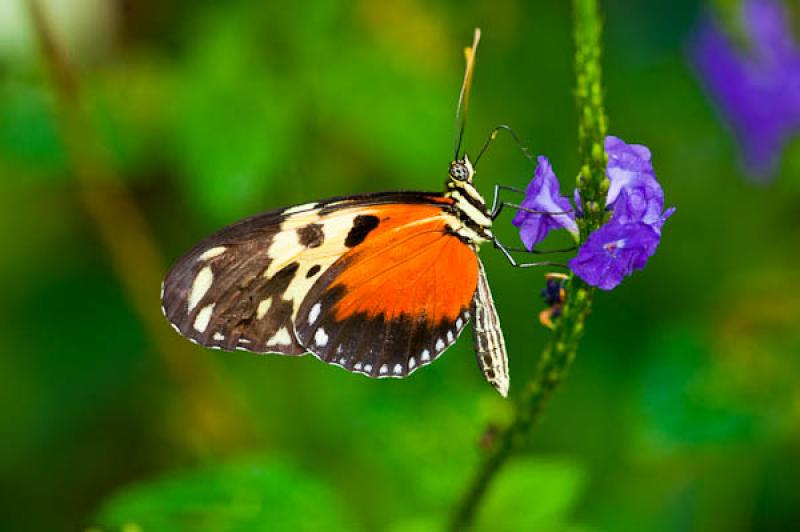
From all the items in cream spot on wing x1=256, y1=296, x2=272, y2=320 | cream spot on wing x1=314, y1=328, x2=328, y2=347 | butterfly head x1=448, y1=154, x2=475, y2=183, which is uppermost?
butterfly head x1=448, y1=154, x2=475, y2=183

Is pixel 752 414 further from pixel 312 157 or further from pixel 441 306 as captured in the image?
pixel 312 157

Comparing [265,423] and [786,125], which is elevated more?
[786,125]

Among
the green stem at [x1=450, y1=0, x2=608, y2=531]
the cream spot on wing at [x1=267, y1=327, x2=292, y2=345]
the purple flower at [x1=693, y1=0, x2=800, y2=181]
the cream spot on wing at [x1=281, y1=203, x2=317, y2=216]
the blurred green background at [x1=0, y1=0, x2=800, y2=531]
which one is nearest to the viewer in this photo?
the green stem at [x1=450, y1=0, x2=608, y2=531]

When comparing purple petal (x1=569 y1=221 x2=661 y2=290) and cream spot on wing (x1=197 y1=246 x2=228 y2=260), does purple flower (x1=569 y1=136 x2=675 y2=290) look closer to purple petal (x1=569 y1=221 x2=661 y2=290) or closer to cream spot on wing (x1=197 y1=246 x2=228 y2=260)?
purple petal (x1=569 y1=221 x2=661 y2=290)

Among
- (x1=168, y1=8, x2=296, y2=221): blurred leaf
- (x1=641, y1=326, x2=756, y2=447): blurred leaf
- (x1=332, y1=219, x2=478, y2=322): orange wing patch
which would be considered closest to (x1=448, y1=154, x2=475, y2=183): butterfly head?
(x1=332, y1=219, x2=478, y2=322): orange wing patch

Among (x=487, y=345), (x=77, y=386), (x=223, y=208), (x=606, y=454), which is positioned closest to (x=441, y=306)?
(x=487, y=345)

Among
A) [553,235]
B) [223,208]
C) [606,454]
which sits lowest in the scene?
[606,454]

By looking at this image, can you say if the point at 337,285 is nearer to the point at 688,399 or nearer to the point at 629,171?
the point at 629,171
